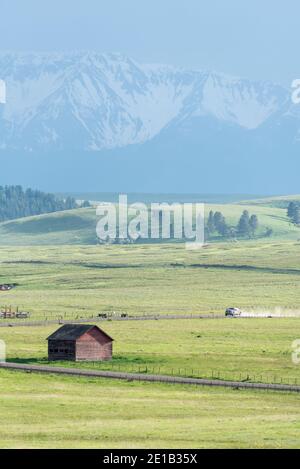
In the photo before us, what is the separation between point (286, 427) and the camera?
3258 inches

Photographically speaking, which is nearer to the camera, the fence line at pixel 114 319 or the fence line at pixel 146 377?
the fence line at pixel 146 377

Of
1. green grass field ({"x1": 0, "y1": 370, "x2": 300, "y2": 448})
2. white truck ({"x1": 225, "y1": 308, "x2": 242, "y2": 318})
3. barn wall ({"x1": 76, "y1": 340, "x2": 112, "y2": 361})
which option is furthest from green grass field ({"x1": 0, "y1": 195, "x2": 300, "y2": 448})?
white truck ({"x1": 225, "y1": 308, "x2": 242, "y2": 318})

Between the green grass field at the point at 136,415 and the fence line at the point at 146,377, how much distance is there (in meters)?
1.85

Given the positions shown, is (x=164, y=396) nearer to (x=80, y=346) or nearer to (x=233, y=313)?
(x=80, y=346)

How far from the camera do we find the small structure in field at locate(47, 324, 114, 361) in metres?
119

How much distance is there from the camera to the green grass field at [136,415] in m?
77.7

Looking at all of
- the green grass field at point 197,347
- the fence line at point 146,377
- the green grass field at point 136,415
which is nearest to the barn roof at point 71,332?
the green grass field at point 197,347

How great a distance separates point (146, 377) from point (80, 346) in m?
17.1

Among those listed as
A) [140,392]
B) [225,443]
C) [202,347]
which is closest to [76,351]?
[202,347]

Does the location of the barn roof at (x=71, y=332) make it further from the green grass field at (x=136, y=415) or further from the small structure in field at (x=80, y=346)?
the green grass field at (x=136, y=415)

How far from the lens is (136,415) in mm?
87562

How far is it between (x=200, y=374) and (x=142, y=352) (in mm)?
13598

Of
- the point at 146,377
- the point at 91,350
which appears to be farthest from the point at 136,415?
the point at 91,350
